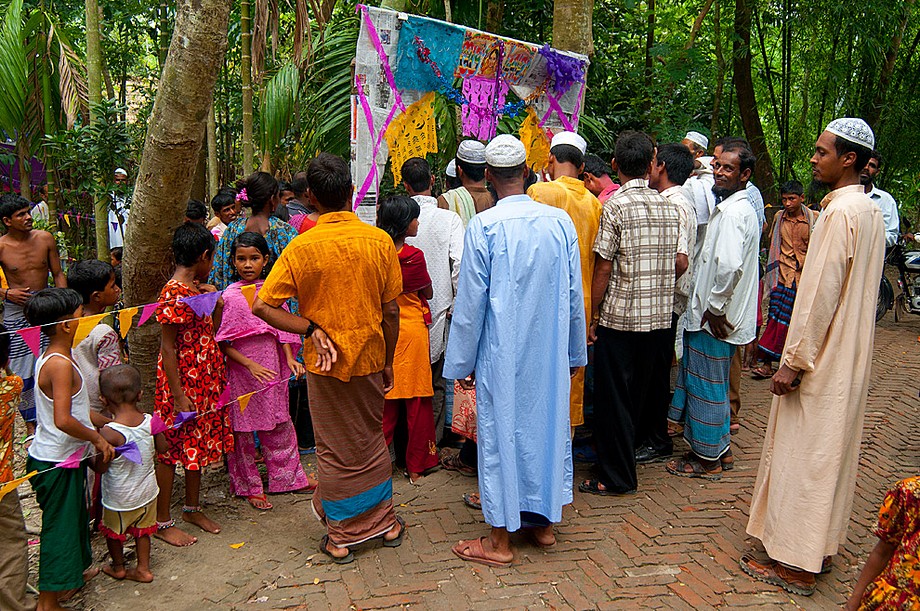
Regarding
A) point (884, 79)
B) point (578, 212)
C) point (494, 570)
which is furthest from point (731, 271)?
point (884, 79)

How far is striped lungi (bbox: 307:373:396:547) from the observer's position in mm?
3562

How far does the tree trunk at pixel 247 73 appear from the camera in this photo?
273 inches

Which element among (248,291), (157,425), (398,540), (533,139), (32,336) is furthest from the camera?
(533,139)

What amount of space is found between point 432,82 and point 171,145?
2037 mm

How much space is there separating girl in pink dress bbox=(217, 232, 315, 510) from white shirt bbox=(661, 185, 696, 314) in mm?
2519

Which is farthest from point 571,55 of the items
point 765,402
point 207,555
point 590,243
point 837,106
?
point 837,106

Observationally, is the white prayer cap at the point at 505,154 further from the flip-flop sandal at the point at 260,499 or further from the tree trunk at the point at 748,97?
the tree trunk at the point at 748,97

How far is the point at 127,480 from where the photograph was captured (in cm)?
338

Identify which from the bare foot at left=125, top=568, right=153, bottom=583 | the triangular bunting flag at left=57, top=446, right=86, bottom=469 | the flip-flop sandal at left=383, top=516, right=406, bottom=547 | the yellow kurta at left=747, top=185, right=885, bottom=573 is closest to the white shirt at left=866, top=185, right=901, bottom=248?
the yellow kurta at left=747, top=185, right=885, bottom=573

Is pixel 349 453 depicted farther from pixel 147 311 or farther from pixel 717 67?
pixel 717 67

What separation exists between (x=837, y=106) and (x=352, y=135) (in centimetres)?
929

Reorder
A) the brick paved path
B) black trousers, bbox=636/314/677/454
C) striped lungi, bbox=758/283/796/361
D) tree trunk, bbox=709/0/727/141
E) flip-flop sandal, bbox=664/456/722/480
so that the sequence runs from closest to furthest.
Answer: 1. the brick paved path
2. flip-flop sandal, bbox=664/456/722/480
3. black trousers, bbox=636/314/677/454
4. striped lungi, bbox=758/283/796/361
5. tree trunk, bbox=709/0/727/141

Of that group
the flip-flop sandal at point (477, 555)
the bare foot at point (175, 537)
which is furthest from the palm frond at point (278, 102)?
the flip-flop sandal at point (477, 555)

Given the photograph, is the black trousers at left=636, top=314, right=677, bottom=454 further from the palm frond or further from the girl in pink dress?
the palm frond
